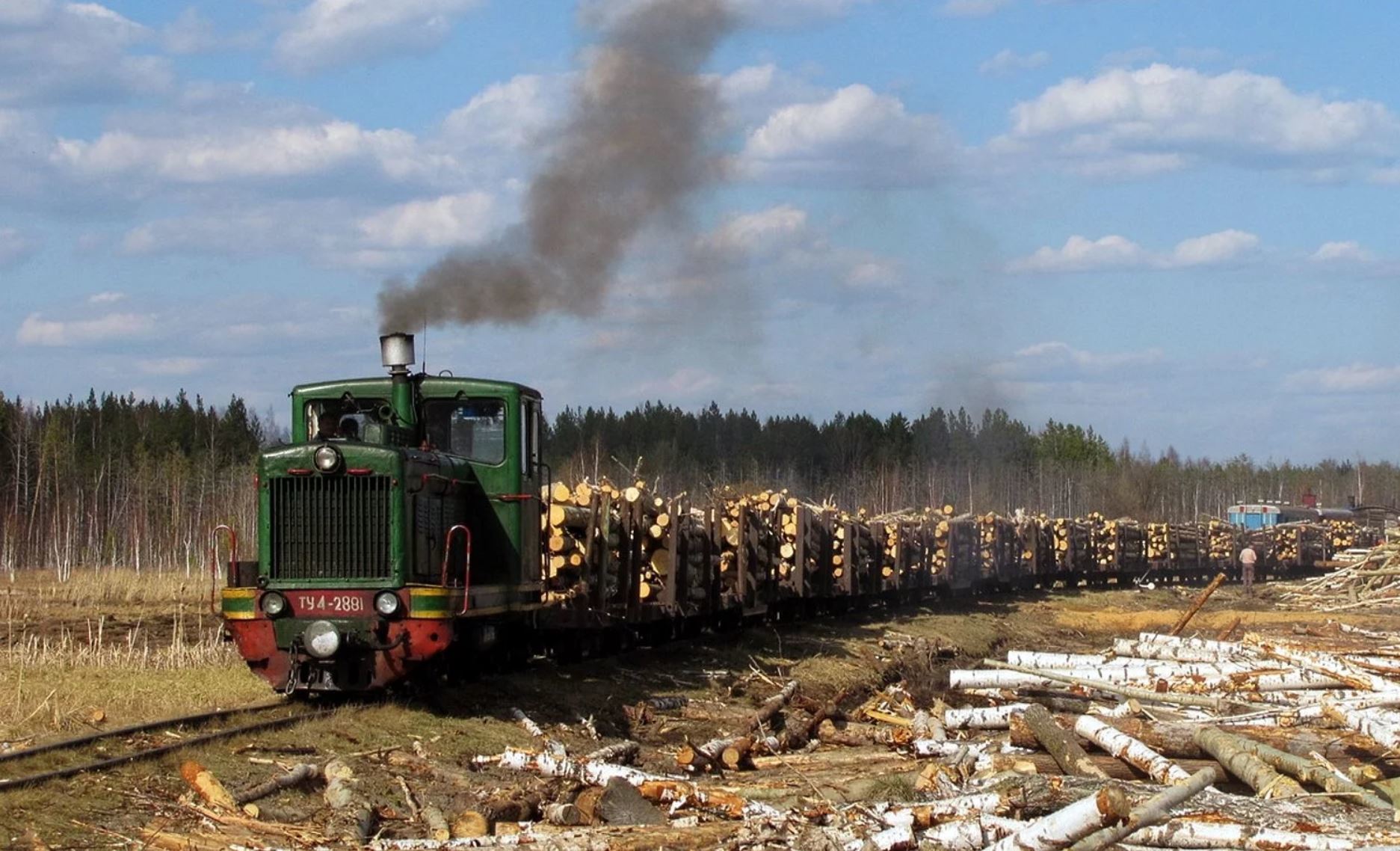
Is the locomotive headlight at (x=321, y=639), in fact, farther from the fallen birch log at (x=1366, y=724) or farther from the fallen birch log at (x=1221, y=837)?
the fallen birch log at (x=1366, y=724)

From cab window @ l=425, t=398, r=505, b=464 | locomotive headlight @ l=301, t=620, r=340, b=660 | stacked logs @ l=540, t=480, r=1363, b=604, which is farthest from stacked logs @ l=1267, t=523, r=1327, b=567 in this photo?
locomotive headlight @ l=301, t=620, r=340, b=660

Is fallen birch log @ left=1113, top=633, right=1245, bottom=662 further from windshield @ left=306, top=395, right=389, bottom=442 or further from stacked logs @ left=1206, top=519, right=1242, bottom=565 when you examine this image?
stacked logs @ left=1206, top=519, right=1242, bottom=565

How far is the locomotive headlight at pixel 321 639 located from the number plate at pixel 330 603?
0.51ft

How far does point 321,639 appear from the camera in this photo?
505 inches

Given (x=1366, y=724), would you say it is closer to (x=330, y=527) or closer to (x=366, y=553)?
(x=366, y=553)

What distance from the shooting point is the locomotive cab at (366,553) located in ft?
42.6

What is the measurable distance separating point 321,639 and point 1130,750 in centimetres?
661

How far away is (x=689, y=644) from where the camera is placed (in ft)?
73.2

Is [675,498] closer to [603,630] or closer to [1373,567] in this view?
[603,630]

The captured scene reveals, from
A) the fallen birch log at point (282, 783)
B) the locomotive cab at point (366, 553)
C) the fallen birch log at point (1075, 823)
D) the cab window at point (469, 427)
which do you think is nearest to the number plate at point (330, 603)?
the locomotive cab at point (366, 553)

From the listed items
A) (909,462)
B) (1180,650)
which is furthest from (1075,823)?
(909,462)

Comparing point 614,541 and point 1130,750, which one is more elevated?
point 614,541

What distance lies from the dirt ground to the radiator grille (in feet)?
4.10

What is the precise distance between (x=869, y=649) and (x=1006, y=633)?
23.8 ft
